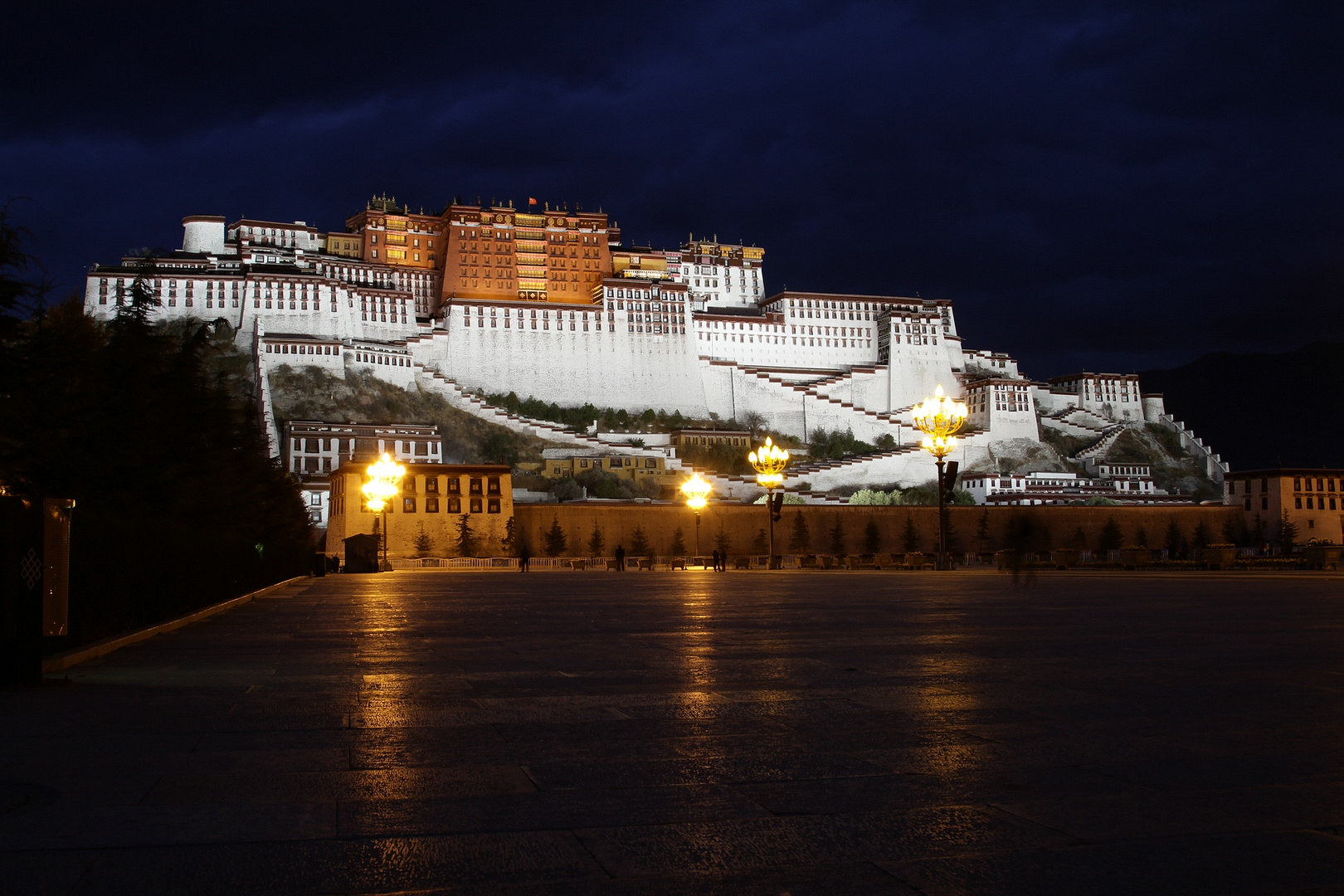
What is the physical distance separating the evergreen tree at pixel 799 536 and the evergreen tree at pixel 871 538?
12.1ft

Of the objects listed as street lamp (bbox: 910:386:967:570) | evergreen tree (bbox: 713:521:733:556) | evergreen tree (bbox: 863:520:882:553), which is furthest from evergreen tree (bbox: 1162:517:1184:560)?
street lamp (bbox: 910:386:967:570)

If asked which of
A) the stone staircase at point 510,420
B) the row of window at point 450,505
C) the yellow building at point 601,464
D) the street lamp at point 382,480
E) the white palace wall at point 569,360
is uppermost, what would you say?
the white palace wall at point 569,360

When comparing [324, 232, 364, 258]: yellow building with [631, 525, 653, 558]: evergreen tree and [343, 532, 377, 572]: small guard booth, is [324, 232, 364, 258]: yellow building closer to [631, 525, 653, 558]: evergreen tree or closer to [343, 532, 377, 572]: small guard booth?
[631, 525, 653, 558]: evergreen tree

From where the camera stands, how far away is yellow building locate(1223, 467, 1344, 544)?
74.5 meters

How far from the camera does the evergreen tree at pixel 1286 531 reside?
70.6 metres

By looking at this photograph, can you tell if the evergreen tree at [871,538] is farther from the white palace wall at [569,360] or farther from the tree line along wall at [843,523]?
the white palace wall at [569,360]

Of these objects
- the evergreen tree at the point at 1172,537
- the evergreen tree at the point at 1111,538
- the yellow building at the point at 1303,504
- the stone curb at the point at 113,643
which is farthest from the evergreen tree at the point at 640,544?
the stone curb at the point at 113,643

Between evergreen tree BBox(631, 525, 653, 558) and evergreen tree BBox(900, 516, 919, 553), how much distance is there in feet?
53.6

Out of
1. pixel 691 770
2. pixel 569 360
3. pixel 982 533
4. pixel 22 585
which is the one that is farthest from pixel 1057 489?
pixel 691 770

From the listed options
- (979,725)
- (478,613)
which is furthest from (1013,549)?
(979,725)

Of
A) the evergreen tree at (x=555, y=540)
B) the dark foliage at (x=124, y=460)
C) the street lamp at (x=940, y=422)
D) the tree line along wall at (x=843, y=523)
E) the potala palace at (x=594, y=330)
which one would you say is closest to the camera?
the dark foliage at (x=124, y=460)

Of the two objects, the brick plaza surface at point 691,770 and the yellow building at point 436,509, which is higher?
the yellow building at point 436,509

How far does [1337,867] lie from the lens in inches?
135

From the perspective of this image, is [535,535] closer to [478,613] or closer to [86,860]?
[478,613]
